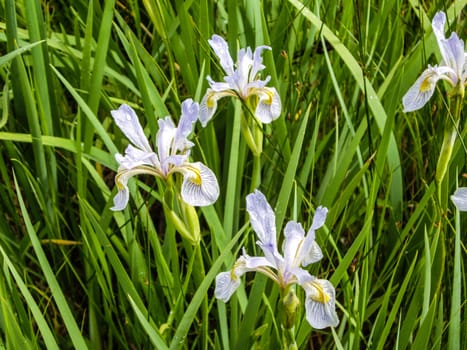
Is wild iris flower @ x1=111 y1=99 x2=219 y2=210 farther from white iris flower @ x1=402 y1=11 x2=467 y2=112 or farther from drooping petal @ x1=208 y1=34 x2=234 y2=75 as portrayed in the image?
white iris flower @ x1=402 y1=11 x2=467 y2=112

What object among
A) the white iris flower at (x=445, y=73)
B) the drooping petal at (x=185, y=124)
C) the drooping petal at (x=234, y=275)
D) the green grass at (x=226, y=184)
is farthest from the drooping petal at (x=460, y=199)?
the drooping petal at (x=185, y=124)

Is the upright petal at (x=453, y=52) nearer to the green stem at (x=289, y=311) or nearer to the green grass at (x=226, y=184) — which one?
the green grass at (x=226, y=184)

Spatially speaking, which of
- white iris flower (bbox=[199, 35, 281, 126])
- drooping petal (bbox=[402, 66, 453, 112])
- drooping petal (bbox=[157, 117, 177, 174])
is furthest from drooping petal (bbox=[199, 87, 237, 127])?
drooping petal (bbox=[402, 66, 453, 112])

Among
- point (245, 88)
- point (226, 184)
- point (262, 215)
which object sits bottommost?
point (226, 184)

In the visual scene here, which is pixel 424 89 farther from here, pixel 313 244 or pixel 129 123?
pixel 129 123

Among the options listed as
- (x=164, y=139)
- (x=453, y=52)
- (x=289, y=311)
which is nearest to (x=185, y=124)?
(x=164, y=139)
